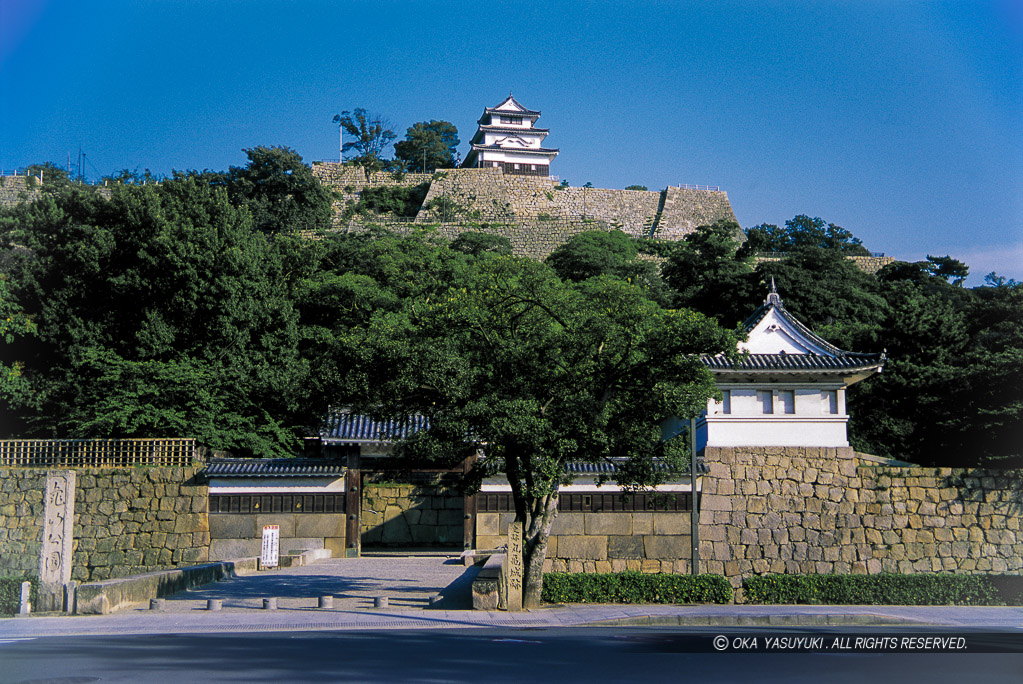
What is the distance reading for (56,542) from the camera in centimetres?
1444

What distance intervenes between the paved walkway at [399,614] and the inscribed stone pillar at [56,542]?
1.42 feet

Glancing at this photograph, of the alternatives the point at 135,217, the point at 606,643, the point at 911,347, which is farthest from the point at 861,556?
the point at 135,217

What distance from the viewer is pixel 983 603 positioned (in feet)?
61.7

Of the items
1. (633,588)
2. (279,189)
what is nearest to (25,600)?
(633,588)

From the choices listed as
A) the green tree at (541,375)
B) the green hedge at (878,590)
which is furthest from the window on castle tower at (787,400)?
the green tree at (541,375)

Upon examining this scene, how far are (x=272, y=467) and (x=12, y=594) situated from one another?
7.95 metres

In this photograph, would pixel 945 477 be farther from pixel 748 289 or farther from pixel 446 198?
pixel 446 198

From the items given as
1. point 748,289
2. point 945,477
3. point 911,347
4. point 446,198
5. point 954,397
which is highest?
point 446,198

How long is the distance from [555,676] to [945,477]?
16.8m

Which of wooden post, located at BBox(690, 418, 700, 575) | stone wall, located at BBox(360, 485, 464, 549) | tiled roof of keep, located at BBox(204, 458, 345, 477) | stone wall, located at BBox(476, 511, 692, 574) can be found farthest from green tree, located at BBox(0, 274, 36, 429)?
wooden post, located at BBox(690, 418, 700, 575)

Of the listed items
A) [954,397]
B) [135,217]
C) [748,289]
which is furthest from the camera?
[748,289]

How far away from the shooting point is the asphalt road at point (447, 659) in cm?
794

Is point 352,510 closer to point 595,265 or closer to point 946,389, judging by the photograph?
point 946,389

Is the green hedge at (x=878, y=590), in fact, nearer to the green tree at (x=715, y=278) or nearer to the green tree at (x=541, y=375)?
the green tree at (x=541, y=375)
